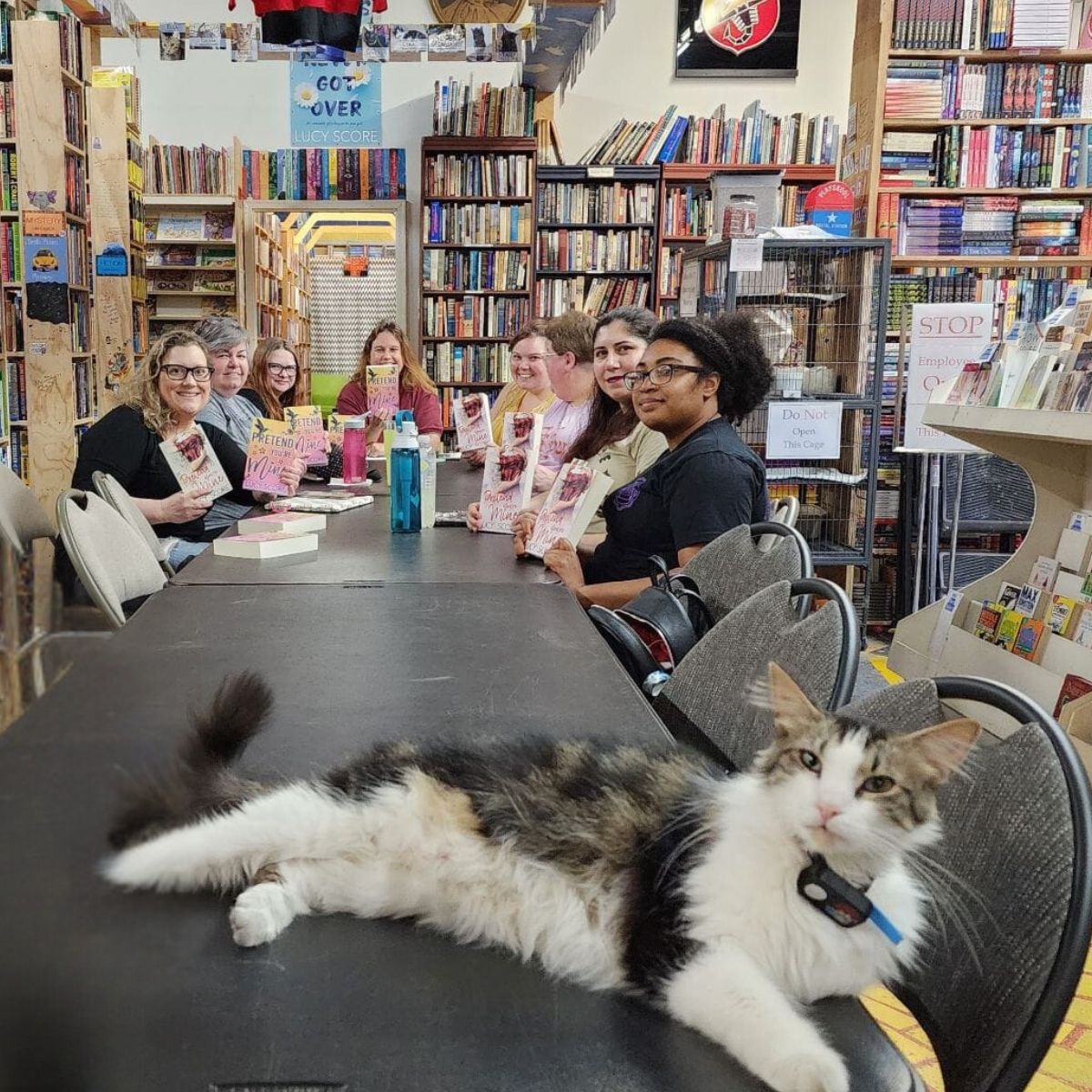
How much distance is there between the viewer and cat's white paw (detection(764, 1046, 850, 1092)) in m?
0.56

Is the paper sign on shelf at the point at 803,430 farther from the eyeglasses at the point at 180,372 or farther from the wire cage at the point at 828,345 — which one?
the eyeglasses at the point at 180,372

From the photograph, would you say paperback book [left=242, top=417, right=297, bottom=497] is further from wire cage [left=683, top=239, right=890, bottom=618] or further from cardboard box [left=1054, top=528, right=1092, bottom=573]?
cardboard box [left=1054, top=528, right=1092, bottom=573]

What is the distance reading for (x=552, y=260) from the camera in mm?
6672

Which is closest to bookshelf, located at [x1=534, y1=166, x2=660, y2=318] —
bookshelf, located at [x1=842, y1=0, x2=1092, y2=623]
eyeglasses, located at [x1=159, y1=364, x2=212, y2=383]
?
bookshelf, located at [x1=842, y1=0, x2=1092, y2=623]

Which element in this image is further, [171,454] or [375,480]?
[375,480]

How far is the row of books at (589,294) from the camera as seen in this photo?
6.68 m

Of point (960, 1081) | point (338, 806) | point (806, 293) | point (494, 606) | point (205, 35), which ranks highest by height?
point (205, 35)

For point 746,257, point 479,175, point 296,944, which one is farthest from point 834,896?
point 479,175

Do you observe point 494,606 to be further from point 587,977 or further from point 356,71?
point 356,71

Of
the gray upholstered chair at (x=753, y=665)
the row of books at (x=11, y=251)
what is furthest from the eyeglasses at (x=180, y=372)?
the row of books at (x=11, y=251)

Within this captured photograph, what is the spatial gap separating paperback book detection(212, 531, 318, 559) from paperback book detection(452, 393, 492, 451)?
142 cm

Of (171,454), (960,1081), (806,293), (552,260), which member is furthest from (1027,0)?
(960,1081)

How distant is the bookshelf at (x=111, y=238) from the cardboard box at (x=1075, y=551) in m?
4.67

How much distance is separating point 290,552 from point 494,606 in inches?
27.5
